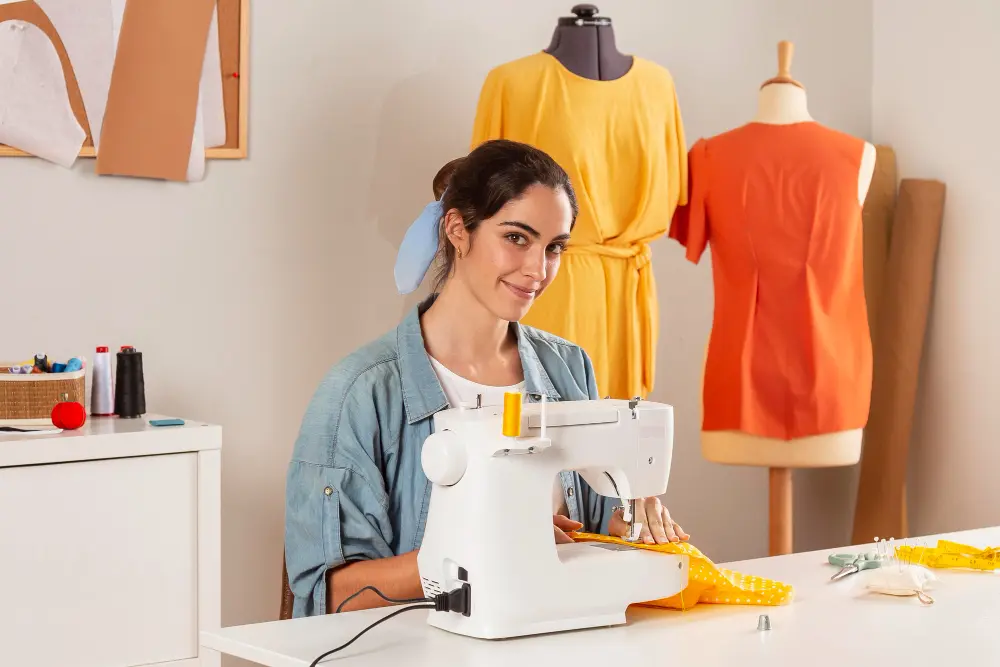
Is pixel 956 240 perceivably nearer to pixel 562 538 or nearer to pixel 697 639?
pixel 562 538

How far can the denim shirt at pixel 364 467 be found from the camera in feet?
6.28

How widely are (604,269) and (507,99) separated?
0.52 m

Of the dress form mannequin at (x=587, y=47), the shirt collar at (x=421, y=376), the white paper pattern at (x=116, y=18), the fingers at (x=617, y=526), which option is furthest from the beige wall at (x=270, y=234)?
the fingers at (x=617, y=526)

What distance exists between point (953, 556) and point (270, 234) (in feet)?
6.45

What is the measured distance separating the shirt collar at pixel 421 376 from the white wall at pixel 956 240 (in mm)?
2254

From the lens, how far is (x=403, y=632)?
1.53m

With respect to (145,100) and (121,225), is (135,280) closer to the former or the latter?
(121,225)

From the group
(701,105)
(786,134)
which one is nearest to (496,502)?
(786,134)

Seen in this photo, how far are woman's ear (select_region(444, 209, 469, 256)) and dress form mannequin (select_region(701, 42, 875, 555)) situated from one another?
1.44 meters

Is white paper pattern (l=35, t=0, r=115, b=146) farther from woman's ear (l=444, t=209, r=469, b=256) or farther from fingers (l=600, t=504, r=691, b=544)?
fingers (l=600, t=504, r=691, b=544)

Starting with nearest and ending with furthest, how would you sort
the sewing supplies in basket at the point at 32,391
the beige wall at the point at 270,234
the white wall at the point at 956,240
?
the sewing supplies in basket at the point at 32,391, the beige wall at the point at 270,234, the white wall at the point at 956,240

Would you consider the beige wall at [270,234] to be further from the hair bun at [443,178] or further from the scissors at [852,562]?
the scissors at [852,562]

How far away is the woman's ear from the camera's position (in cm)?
219

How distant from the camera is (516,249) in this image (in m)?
2.13
